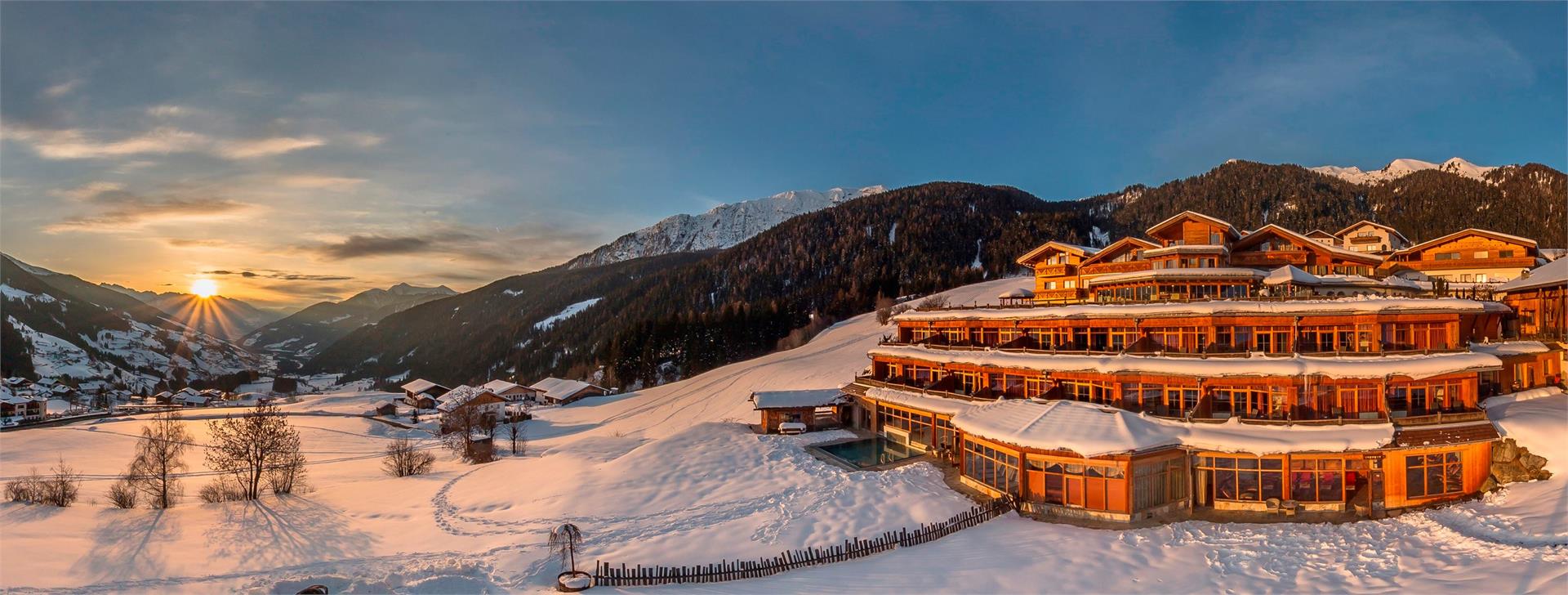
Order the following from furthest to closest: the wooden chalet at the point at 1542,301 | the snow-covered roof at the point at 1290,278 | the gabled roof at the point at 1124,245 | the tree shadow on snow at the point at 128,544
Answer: the gabled roof at the point at 1124,245 < the snow-covered roof at the point at 1290,278 < the wooden chalet at the point at 1542,301 < the tree shadow on snow at the point at 128,544

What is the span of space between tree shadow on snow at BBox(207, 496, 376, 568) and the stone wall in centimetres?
4719

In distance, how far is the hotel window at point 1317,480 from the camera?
26.2 m

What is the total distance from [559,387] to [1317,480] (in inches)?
3704

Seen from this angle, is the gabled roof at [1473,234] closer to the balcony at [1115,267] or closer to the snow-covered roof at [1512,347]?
the snow-covered roof at [1512,347]

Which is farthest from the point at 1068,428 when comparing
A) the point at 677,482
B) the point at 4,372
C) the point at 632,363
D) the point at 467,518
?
the point at 4,372

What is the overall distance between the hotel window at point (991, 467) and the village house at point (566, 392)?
2989 inches

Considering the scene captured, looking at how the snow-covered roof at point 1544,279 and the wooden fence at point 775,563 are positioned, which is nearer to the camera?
the wooden fence at point 775,563

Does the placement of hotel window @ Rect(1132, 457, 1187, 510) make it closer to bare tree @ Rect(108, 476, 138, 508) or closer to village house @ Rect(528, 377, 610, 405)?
bare tree @ Rect(108, 476, 138, 508)

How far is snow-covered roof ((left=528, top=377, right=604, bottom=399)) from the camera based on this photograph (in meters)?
97.7

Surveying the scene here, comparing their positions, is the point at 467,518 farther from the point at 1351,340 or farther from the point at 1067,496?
the point at 1351,340

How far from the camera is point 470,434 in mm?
63594

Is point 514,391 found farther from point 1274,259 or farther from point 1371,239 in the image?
point 1371,239

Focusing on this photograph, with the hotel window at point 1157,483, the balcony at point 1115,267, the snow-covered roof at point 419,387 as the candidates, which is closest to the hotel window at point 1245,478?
the hotel window at point 1157,483

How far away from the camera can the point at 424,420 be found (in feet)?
330
